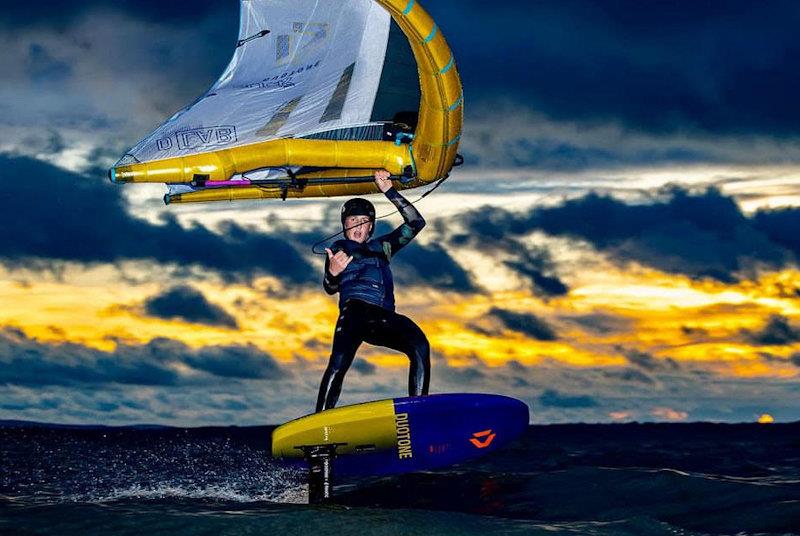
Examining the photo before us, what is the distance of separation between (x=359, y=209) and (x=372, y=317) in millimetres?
1153

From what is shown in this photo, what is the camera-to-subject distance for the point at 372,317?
33.4ft

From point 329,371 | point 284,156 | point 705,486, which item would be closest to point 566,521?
point 705,486

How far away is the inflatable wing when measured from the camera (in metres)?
12.8

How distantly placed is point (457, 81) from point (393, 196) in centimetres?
255

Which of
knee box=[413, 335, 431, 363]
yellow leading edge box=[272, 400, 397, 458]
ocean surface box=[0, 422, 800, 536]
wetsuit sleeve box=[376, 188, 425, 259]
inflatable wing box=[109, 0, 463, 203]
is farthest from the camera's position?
inflatable wing box=[109, 0, 463, 203]

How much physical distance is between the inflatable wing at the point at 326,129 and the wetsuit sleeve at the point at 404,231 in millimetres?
2405

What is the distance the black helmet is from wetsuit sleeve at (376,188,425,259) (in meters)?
0.25

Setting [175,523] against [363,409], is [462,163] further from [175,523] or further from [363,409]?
[175,523]

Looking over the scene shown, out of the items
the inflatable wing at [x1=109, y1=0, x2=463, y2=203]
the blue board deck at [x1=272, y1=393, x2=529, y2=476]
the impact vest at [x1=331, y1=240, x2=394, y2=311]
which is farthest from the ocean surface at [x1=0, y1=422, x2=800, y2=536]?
the inflatable wing at [x1=109, y1=0, x2=463, y2=203]

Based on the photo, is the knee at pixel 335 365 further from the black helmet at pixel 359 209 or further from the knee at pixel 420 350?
the black helmet at pixel 359 209

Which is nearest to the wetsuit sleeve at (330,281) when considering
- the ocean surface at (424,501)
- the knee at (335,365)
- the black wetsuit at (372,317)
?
the black wetsuit at (372,317)

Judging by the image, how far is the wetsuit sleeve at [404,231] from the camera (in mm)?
10367

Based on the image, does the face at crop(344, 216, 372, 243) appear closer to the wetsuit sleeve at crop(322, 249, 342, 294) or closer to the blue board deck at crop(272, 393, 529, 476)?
the wetsuit sleeve at crop(322, 249, 342, 294)

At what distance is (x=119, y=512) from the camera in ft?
31.4
